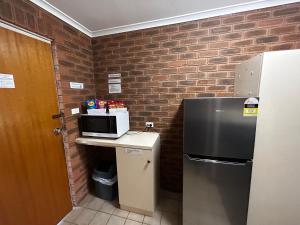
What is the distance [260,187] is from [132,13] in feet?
7.09

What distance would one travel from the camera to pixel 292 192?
1168mm

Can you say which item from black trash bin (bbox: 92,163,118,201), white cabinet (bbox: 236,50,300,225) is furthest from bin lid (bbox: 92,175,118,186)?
white cabinet (bbox: 236,50,300,225)

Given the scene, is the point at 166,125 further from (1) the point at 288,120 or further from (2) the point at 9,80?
(2) the point at 9,80

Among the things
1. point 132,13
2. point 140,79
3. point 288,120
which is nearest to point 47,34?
point 132,13

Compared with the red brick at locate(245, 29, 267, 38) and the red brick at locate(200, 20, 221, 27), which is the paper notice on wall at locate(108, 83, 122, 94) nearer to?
the red brick at locate(200, 20, 221, 27)

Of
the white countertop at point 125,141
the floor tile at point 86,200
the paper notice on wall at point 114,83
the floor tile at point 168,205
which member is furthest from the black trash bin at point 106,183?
the paper notice on wall at point 114,83

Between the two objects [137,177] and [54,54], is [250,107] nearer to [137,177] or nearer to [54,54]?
[137,177]

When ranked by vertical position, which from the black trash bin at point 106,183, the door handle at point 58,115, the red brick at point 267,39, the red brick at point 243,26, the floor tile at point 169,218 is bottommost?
the floor tile at point 169,218

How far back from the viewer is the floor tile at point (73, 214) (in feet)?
5.39

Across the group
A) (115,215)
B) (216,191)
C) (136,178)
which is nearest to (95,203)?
(115,215)

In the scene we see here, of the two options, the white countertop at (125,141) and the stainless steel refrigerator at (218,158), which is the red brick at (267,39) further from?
the white countertop at (125,141)

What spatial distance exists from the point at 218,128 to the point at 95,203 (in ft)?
6.08

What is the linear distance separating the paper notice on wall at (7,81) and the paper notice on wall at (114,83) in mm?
1089

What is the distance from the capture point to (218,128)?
121 centimetres
